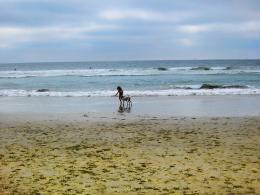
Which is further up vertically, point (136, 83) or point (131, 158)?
point (136, 83)

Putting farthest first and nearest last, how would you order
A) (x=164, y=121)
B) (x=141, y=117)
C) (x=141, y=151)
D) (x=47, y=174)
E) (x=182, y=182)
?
(x=141, y=117)
(x=164, y=121)
(x=141, y=151)
(x=47, y=174)
(x=182, y=182)

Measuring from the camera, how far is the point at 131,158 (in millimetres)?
7652

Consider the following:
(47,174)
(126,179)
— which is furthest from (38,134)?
(126,179)

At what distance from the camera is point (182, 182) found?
19.7 feet

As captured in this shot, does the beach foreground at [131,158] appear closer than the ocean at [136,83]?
Yes

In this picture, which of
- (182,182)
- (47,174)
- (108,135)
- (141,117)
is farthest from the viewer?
(141,117)

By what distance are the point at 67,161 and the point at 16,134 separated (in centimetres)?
392

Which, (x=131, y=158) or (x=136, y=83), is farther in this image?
(x=136, y=83)

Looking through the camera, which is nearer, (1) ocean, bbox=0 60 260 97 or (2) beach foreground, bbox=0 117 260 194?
(2) beach foreground, bbox=0 117 260 194

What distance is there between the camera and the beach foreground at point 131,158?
231 inches

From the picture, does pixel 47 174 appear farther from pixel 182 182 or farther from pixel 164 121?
pixel 164 121

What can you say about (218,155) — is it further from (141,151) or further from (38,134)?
(38,134)

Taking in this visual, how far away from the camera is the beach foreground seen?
231 inches

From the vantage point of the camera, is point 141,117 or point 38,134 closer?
point 38,134
